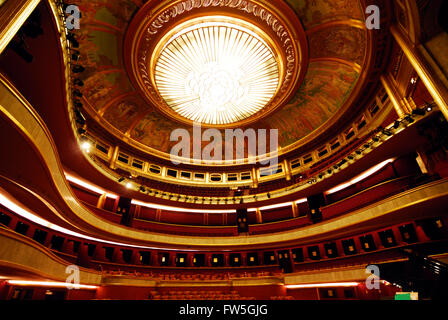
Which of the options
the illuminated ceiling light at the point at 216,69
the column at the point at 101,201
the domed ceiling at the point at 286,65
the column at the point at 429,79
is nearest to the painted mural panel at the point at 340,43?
the domed ceiling at the point at 286,65

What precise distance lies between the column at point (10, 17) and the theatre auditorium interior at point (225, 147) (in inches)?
0.9

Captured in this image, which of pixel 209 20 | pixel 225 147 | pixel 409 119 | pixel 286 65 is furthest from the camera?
pixel 225 147

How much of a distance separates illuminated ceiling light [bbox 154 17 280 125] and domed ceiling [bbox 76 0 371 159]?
1196mm

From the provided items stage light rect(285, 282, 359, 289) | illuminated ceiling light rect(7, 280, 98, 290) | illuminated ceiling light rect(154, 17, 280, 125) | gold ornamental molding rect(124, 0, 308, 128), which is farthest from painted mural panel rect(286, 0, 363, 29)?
illuminated ceiling light rect(7, 280, 98, 290)

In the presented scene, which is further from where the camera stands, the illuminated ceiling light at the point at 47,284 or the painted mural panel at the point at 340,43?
the painted mural panel at the point at 340,43

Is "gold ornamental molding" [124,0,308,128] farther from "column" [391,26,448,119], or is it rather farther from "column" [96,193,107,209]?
"column" [96,193,107,209]

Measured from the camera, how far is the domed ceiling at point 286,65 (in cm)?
1108

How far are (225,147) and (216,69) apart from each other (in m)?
8.18

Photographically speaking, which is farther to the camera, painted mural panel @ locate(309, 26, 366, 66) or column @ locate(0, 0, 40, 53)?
painted mural panel @ locate(309, 26, 366, 66)

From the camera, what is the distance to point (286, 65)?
1333 cm

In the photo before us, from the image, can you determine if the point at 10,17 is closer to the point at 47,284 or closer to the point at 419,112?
the point at 47,284

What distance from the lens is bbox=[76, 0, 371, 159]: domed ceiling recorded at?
11.1 metres

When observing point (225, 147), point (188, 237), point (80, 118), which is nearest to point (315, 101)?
point (225, 147)

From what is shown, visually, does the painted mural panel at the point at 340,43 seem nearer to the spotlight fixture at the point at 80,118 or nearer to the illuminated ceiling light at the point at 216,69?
the illuminated ceiling light at the point at 216,69
